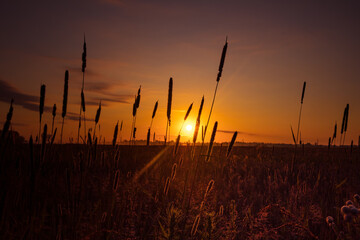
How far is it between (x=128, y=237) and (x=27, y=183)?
4.91 ft

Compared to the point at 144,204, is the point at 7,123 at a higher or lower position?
higher

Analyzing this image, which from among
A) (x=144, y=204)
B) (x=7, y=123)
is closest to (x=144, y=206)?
(x=144, y=204)

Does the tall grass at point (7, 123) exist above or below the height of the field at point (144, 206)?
above

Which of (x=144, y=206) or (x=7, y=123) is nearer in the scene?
(x=7, y=123)

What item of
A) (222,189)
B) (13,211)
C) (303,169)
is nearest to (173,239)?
(13,211)

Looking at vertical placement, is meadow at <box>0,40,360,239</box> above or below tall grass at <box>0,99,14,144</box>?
below

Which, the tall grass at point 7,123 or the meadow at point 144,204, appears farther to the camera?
the meadow at point 144,204

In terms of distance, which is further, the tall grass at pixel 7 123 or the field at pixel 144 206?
the field at pixel 144 206

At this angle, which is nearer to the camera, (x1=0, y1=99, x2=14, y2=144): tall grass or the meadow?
(x1=0, y1=99, x2=14, y2=144): tall grass

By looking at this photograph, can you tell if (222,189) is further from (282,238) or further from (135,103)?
(135,103)

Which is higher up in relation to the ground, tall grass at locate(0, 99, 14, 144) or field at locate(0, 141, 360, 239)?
tall grass at locate(0, 99, 14, 144)

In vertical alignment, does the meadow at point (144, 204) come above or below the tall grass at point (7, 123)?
below

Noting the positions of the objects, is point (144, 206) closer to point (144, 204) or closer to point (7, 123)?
point (144, 204)

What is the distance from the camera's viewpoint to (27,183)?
9.21 ft
